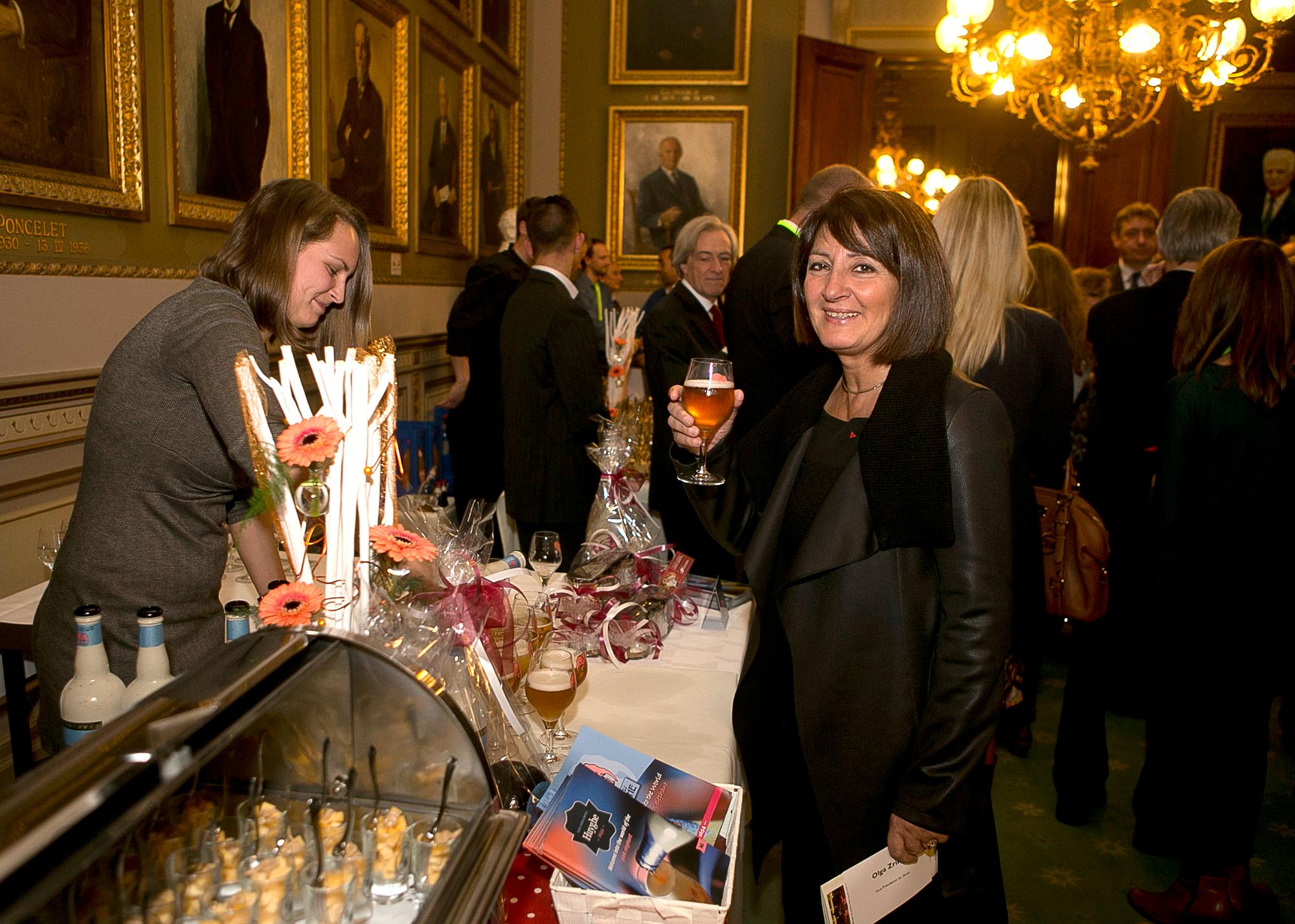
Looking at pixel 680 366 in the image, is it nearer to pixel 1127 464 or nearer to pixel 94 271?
pixel 1127 464

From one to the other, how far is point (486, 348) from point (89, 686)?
4.22 meters

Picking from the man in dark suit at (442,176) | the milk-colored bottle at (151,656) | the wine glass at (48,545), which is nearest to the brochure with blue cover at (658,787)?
the milk-colored bottle at (151,656)

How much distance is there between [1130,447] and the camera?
399 centimetres

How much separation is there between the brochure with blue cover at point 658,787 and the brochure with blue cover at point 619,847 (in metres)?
0.02

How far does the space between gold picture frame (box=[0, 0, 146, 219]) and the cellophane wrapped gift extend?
1.85 m

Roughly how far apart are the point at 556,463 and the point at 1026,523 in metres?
2.25

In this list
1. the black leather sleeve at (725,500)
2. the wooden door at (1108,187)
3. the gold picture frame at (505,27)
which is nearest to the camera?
the black leather sleeve at (725,500)

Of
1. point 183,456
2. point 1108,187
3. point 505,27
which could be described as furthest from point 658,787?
point 1108,187

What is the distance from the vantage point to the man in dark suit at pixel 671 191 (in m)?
8.32

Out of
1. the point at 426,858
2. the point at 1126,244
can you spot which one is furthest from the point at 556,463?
the point at 1126,244

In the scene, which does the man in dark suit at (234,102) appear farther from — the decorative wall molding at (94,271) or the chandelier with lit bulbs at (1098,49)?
the chandelier with lit bulbs at (1098,49)

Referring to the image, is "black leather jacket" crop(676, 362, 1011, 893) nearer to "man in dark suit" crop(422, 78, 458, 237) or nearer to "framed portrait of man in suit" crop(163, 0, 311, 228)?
"framed portrait of man in suit" crop(163, 0, 311, 228)

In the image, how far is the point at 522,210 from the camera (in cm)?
508

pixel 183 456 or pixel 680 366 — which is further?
pixel 680 366
